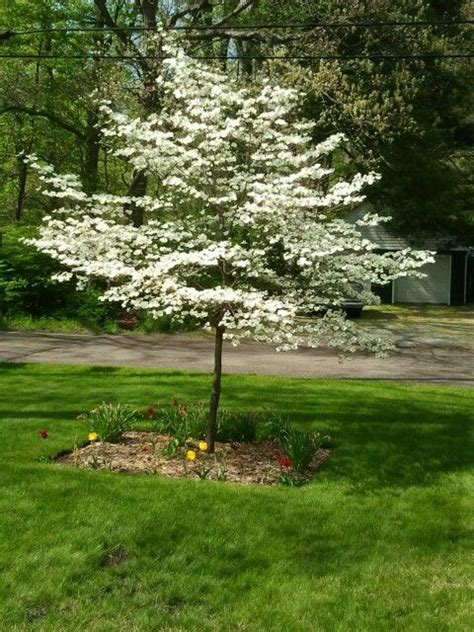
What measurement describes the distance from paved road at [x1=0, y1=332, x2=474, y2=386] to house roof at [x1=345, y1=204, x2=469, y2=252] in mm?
13181

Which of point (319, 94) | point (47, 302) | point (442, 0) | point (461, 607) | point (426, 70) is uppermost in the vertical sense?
point (442, 0)

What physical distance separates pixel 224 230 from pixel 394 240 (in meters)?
28.0

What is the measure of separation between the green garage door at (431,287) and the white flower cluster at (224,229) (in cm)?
2791

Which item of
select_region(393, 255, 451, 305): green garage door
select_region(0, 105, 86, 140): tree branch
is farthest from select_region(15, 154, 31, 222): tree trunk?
select_region(393, 255, 451, 305): green garage door

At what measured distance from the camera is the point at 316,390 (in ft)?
35.8

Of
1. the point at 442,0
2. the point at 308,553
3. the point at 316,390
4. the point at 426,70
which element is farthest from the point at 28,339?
the point at 442,0

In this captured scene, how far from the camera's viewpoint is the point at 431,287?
113 ft

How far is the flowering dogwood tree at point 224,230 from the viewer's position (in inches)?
250

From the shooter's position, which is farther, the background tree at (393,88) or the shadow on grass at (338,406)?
the background tree at (393,88)

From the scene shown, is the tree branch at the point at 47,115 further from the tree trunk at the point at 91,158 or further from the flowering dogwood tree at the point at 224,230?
the flowering dogwood tree at the point at 224,230

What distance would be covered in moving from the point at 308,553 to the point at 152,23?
20.2 m

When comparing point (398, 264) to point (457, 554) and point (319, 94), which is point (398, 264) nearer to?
point (457, 554)

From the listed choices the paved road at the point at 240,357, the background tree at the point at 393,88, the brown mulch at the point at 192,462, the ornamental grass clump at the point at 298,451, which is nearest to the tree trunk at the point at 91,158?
the background tree at the point at 393,88

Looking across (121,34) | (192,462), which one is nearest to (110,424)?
(192,462)
